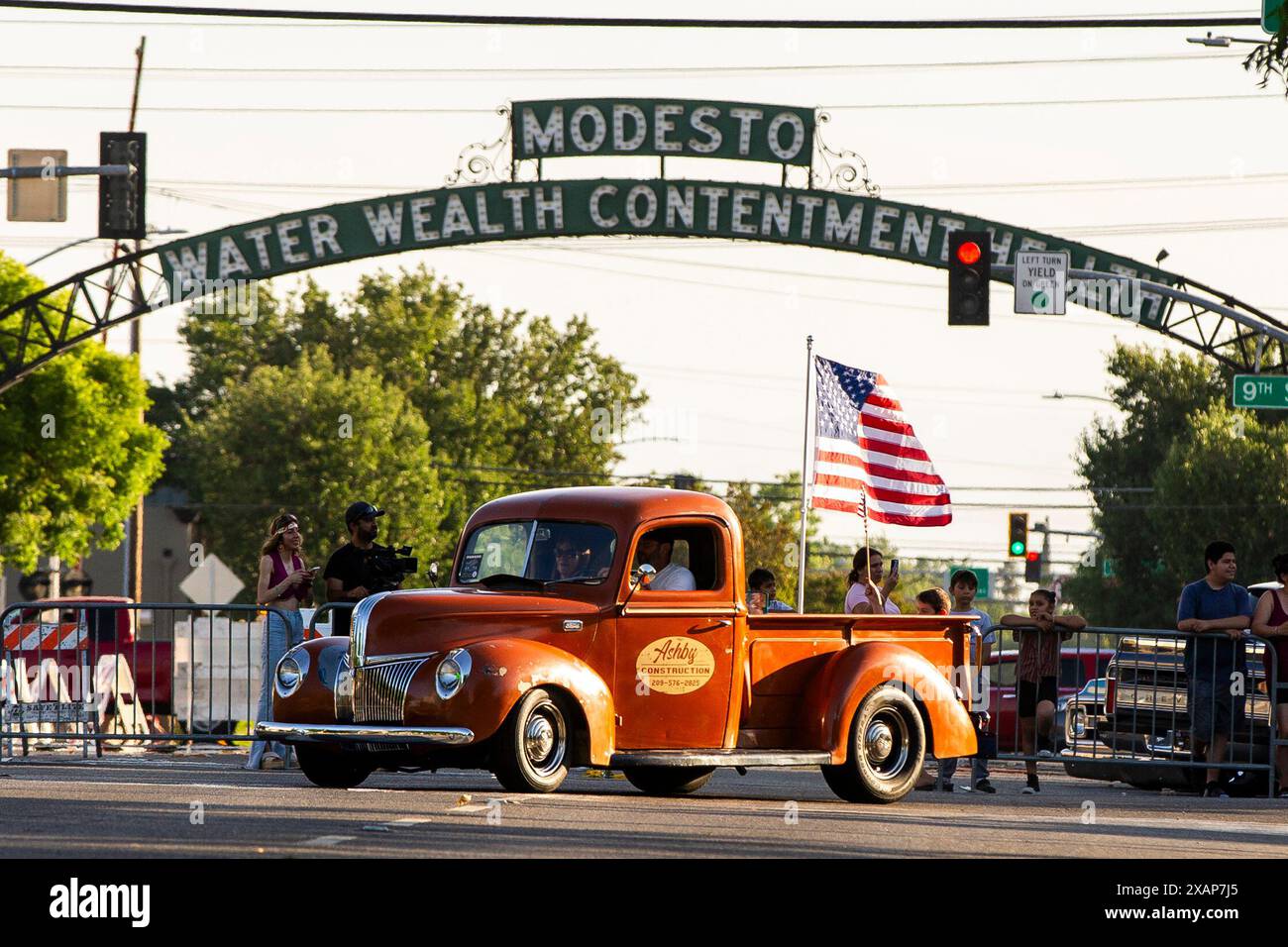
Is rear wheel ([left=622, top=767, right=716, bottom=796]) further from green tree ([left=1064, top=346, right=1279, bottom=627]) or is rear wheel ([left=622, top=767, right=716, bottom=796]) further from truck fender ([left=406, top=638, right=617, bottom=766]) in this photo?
green tree ([left=1064, top=346, right=1279, bottom=627])

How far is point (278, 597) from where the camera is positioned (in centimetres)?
1622

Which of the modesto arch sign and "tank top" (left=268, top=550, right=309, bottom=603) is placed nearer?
"tank top" (left=268, top=550, right=309, bottom=603)

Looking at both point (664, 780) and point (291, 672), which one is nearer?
point (291, 672)

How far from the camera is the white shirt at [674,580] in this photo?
44.6ft

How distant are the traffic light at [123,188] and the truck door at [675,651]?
542 inches

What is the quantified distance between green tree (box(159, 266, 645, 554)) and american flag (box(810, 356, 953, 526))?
51607mm

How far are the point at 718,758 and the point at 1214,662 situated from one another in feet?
17.0

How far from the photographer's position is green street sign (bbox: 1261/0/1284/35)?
15273 mm

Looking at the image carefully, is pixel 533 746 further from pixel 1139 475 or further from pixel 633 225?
pixel 1139 475

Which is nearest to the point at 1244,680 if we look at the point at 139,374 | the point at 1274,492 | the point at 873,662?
the point at 873,662

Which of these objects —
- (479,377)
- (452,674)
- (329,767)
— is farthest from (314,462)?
(452,674)

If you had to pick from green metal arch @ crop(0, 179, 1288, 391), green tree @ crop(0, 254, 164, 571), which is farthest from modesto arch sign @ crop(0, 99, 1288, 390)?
green tree @ crop(0, 254, 164, 571)
